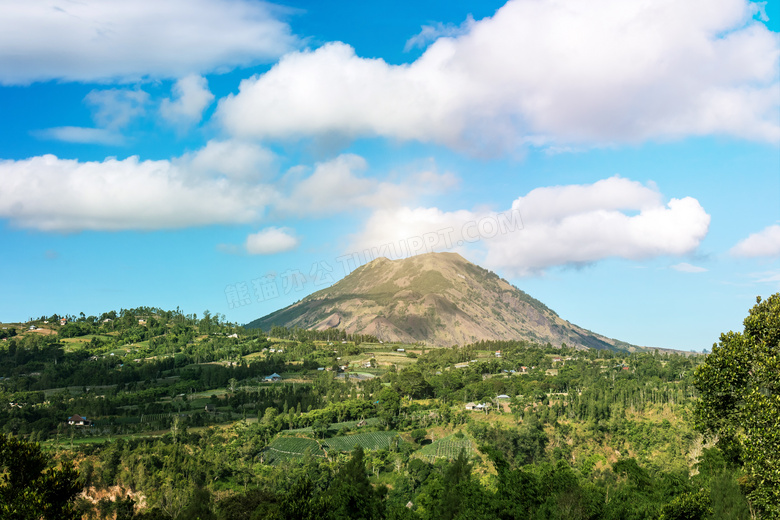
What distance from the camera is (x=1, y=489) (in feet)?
87.5

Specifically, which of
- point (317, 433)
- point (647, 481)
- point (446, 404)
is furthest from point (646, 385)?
point (647, 481)

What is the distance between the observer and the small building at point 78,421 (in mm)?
96738

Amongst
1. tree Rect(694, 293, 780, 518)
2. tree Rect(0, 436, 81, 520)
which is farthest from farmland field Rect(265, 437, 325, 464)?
tree Rect(694, 293, 780, 518)

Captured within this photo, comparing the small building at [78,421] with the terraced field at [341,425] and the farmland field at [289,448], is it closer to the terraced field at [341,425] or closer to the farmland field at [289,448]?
the terraced field at [341,425]

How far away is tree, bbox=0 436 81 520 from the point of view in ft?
84.0

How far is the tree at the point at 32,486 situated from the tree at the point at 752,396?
32509 mm

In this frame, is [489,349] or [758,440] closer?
[758,440]

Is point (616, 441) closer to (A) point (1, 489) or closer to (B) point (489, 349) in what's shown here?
(A) point (1, 489)

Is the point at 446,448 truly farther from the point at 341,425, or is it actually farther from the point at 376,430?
the point at 341,425

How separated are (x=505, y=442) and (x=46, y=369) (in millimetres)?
136187

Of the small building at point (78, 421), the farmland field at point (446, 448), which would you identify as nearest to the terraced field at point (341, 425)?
the farmland field at point (446, 448)

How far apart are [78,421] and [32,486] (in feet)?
277

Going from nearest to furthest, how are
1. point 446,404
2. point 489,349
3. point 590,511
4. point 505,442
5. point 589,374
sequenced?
point 590,511
point 505,442
point 446,404
point 589,374
point 489,349

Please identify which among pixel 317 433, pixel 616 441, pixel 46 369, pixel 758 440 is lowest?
pixel 616 441
